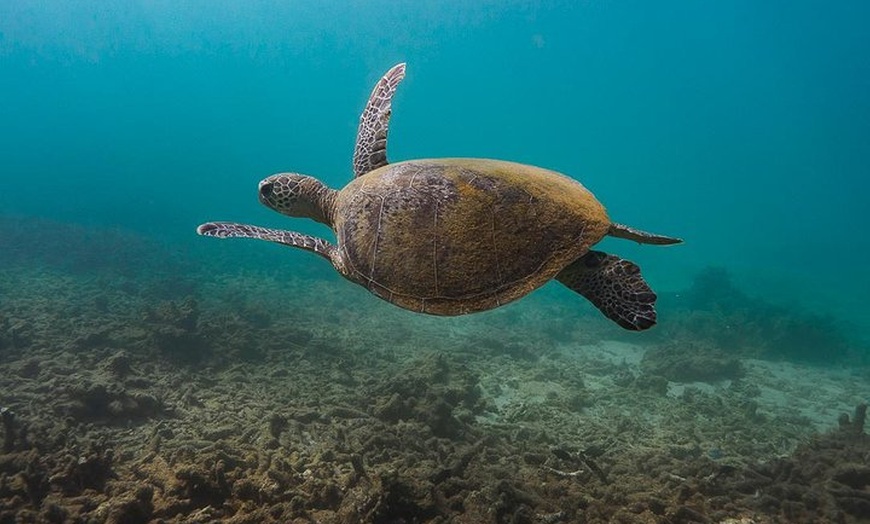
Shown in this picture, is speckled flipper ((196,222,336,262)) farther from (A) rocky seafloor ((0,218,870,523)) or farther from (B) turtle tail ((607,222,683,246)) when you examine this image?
(B) turtle tail ((607,222,683,246))

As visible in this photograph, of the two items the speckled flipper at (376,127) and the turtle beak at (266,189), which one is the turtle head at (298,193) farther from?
the speckled flipper at (376,127)

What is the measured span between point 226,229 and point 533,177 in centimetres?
303

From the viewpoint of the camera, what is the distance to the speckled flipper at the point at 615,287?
3.40 m

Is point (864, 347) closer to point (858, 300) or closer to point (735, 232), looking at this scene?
point (858, 300)

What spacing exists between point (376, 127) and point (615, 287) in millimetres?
3377

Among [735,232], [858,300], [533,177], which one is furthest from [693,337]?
[735,232]

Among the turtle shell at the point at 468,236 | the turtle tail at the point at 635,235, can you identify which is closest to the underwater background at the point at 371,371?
the turtle shell at the point at 468,236

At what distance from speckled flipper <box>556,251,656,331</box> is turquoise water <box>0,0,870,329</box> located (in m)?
34.8

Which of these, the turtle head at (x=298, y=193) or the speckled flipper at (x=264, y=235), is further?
the turtle head at (x=298, y=193)

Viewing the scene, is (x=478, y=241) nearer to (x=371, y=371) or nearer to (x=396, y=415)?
(x=396, y=415)

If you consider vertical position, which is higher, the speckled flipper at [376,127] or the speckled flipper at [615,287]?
the speckled flipper at [376,127]

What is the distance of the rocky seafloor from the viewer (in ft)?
11.5

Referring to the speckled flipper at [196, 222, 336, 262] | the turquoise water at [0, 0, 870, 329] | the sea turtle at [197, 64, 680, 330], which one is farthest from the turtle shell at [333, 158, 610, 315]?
the turquoise water at [0, 0, 870, 329]

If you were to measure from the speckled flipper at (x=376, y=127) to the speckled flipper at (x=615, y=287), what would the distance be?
2769mm
